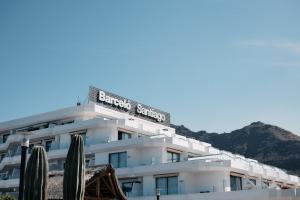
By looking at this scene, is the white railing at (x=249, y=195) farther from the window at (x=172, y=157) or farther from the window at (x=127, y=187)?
the window at (x=172, y=157)

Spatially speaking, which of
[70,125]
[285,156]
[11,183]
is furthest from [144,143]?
[285,156]

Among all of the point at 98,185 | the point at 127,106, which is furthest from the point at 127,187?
the point at 98,185

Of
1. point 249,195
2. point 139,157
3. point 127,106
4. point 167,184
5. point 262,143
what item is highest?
point 262,143

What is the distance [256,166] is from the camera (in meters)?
51.6

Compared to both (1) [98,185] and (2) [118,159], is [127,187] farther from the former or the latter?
(1) [98,185]

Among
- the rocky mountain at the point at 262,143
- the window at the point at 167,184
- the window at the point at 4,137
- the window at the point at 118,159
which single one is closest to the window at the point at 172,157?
the window at the point at 167,184

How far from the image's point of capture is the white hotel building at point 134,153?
45.7m

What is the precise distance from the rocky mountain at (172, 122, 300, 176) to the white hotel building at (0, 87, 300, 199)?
64.5 metres

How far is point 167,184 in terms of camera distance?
46.6 metres

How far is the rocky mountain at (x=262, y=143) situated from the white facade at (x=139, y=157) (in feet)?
214

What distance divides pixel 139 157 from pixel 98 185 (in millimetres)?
25233

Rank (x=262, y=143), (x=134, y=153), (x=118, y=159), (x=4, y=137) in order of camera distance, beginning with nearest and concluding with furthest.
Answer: (x=134, y=153) < (x=118, y=159) < (x=4, y=137) < (x=262, y=143)

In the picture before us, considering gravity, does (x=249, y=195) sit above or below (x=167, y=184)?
below

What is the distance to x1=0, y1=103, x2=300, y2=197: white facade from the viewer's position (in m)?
45.5
